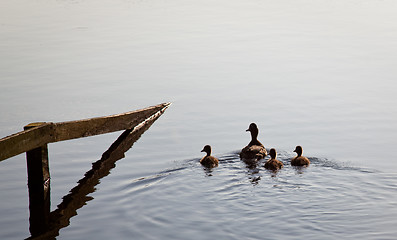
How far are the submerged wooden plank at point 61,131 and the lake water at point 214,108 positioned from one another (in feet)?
2.64

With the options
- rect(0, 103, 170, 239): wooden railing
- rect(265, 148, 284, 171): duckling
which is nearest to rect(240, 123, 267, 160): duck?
rect(265, 148, 284, 171): duckling

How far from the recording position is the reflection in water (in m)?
9.11

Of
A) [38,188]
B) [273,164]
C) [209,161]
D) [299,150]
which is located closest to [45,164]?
[38,188]

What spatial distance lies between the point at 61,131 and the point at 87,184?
1.52 m

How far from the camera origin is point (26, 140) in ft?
28.1

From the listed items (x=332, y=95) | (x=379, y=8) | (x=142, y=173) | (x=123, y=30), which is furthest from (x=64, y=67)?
(x=379, y=8)

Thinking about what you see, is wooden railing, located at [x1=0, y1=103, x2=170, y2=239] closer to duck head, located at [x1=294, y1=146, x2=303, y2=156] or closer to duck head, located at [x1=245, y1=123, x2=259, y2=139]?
duck head, located at [x1=245, y1=123, x2=259, y2=139]

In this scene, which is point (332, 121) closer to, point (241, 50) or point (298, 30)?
point (241, 50)

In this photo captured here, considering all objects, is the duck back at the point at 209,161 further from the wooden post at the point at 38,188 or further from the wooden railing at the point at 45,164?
the wooden post at the point at 38,188

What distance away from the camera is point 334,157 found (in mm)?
11977

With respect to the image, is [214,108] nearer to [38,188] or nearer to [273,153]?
[273,153]

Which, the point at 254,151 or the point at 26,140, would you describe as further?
the point at 254,151

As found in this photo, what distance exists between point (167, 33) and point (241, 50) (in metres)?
3.08

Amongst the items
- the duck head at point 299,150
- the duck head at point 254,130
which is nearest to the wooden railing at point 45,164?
the duck head at point 254,130
